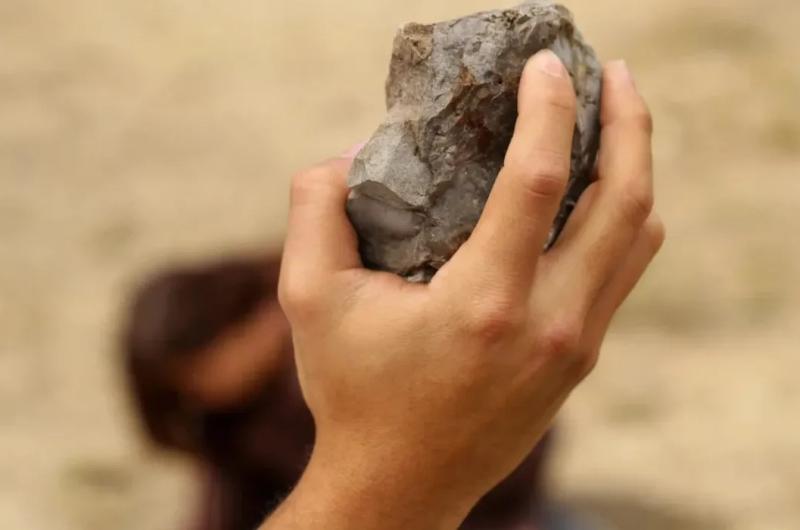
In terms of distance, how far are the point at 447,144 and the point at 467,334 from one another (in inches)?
8.9

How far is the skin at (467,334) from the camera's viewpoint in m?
0.81

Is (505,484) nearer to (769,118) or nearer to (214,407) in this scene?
(214,407)

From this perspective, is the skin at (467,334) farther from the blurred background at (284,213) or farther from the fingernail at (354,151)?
the blurred background at (284,213)

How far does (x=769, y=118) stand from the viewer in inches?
142

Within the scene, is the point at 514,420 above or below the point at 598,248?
below

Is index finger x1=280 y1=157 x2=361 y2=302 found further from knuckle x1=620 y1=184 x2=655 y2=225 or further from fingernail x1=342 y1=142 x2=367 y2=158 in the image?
knuckle x1=620 y1=184 x2=655 y2=225

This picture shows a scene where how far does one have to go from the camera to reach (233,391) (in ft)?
5.57

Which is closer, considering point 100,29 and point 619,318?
point 619,318

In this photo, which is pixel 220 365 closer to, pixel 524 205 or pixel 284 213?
pixel 524 205

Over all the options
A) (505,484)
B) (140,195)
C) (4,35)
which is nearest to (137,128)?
(140,195)

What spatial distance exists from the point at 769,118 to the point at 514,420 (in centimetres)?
305

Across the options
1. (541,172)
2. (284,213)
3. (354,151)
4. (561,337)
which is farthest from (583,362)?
(284,213)

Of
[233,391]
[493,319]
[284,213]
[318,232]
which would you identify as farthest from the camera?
[284,213]

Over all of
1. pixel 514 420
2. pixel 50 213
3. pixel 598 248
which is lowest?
pixel 50 213
